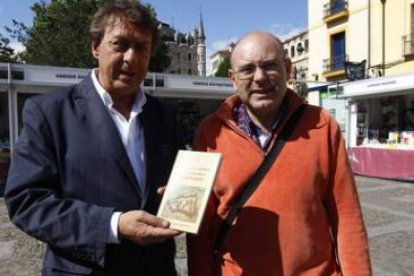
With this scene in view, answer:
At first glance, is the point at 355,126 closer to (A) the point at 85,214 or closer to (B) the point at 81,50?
(A) the point at 85,214

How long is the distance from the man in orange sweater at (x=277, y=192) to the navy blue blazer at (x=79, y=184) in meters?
0.26

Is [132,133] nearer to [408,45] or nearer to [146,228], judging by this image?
[146,228]

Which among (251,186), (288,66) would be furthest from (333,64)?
(251,186)

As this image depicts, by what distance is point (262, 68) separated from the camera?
90.1 inches

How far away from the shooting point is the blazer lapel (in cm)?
206

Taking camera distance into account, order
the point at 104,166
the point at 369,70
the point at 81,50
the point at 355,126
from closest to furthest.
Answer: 1. the point at 104,166
2. the point at 355,126
3. the point at 369,70
4. the point at 81,50

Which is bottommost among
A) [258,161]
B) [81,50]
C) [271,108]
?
[258,161]

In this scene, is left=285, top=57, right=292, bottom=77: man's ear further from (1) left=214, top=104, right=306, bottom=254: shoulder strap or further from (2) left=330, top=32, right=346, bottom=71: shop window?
(2) left=330, top=32, right=346, bottom=71: shop window

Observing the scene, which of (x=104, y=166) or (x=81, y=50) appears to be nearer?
(x=104, y=166)

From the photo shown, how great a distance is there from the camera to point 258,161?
2275 mm

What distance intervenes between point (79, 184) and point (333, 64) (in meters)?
29.4

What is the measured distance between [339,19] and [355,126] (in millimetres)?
13921

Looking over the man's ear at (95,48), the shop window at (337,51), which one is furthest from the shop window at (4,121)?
the shop window at (337,51)

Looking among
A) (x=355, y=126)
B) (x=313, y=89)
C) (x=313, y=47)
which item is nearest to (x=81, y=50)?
(x=313, y=47)
